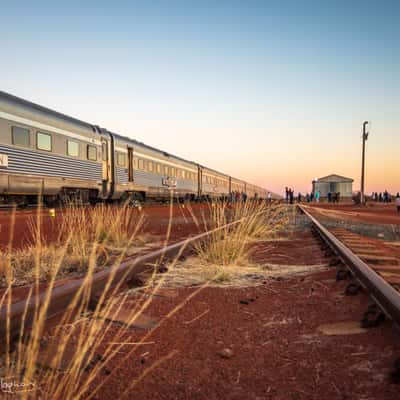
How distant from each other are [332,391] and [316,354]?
359mm

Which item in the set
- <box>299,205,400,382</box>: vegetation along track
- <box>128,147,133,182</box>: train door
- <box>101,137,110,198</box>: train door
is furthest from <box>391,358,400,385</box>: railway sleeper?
<box>128,147,133,182</box>: train door

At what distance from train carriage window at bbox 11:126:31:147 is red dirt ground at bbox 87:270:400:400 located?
9.84 m

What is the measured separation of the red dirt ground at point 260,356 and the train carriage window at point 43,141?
1065 centimetres

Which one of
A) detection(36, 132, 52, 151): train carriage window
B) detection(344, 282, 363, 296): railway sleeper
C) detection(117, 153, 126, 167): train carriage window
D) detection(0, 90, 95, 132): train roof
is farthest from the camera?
detection(117, 153, 126, 167): train carriage window

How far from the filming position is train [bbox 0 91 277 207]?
1099cm

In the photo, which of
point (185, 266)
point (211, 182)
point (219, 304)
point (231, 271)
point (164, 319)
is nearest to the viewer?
point (164, 319)

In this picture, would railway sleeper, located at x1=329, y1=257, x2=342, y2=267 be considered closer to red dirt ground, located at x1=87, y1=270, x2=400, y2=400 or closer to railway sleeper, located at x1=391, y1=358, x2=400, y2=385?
red dirt ground, located at x1=87, y1=270, x2=400, y2=400

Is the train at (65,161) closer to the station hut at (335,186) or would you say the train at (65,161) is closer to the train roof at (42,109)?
the train roof at (42,109)

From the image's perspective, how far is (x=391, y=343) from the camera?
5.79 ft

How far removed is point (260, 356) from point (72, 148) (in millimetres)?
13248

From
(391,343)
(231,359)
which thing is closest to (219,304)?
(231,359)

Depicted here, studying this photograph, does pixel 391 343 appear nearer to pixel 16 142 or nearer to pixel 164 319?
pixel 164 319

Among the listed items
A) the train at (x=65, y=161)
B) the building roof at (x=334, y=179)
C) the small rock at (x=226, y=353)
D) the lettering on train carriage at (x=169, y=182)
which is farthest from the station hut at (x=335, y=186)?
the small rock at (x=226, y=353)

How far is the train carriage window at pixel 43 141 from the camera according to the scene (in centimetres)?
1198
